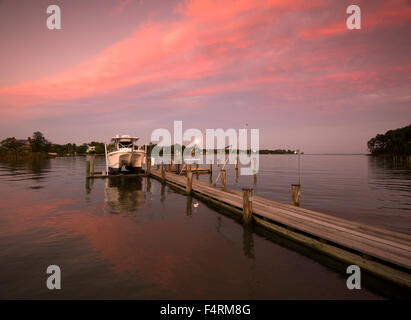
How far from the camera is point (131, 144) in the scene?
3378 centimetres

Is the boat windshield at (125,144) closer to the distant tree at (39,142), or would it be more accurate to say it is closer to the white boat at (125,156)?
the white boat at (125,156)

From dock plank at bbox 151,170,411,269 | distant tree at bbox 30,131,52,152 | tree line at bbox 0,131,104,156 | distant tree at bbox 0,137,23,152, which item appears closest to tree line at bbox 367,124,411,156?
dock plank at bbox 151,170,411,269

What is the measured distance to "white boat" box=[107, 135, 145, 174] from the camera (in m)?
31.6

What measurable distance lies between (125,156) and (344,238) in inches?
1151

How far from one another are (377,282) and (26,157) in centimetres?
11780

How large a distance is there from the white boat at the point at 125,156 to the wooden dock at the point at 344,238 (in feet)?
78.2

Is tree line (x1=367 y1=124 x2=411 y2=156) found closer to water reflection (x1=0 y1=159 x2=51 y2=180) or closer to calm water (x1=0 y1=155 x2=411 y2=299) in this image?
calm water (x1=0 y1=155 x2=411 y2=299)

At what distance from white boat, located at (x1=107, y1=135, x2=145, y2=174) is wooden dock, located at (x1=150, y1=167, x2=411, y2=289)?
78.2 feet

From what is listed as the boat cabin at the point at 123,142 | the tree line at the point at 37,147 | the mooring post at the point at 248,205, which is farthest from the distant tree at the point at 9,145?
the mooring post at the point at 248,205

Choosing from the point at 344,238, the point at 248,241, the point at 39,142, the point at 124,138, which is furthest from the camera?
the point at 39,142

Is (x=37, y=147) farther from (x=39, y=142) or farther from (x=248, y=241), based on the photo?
(x=248, y=241)

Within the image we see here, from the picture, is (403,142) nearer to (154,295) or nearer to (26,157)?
(154,295)

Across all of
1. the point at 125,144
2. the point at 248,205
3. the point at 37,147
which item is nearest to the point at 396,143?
the point at 125,144

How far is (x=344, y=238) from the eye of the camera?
7117mm
